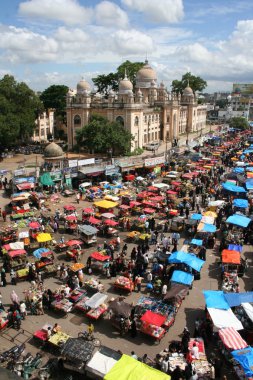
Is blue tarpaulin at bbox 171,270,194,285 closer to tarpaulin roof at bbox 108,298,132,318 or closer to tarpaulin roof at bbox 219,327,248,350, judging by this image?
tarpaulin roof at bbox 108,298,132,318

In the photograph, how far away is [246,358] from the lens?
10.9 metres

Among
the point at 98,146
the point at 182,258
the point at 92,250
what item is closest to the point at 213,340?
the point at 182,258

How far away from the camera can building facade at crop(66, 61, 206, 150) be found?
2015 inches

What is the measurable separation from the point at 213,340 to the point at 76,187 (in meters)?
23.2

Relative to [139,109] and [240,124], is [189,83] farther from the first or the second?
[139,109]

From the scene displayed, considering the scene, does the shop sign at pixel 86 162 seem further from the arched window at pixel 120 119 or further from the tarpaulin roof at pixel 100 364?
the tarpaulin roof at pixel 100 364

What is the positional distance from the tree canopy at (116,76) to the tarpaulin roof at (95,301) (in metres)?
Answer: 62.5

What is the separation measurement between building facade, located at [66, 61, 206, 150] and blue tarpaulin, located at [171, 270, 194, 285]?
3661 centimetres

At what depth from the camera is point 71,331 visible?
13.7m

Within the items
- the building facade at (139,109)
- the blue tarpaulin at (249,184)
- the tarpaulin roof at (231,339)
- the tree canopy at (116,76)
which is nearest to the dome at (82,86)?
the building facade at (139,109)

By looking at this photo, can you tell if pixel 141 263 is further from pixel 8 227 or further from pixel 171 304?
pixel 8 227

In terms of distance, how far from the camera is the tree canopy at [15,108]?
44250mm

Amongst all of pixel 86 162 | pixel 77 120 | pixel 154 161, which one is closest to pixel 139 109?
pixel 77 120

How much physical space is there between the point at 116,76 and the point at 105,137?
3380cm
